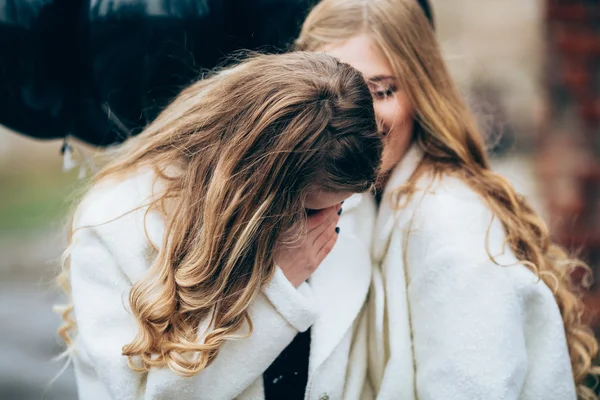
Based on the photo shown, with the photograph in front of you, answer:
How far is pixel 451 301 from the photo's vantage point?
1506 millimetres

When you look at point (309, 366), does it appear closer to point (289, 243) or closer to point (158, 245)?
point (289, 243)

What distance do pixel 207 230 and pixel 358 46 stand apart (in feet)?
1.95

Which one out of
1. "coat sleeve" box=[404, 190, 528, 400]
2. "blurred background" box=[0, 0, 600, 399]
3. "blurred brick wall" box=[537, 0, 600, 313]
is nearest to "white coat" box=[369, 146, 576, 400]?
"coat sleeve" box=[404, 190, 528, 400]

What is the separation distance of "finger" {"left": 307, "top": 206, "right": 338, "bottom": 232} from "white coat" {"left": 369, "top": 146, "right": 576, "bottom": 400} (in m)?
0.18

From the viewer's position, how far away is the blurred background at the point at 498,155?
9.96 ft

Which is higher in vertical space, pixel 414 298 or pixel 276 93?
pixel 276 93

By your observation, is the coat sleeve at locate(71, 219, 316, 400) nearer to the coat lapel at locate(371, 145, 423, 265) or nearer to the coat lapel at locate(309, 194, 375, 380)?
the coat lapel at locate(309, 194, 375, 380)

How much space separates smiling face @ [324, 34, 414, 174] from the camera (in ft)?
5.36

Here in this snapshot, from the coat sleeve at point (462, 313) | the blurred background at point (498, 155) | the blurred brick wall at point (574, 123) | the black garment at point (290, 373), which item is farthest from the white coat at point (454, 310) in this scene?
the blurred brick wall at point (574, 123)

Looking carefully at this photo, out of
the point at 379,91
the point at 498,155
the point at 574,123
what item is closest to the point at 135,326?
the point at 379,91

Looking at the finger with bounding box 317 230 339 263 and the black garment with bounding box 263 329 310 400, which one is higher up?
the finger with bounding box 317 230 339 263

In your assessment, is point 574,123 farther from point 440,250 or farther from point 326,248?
point 326,248

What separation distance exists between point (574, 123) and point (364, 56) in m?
1.98

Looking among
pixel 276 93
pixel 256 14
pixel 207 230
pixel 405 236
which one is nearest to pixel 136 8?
pixel 256 14
